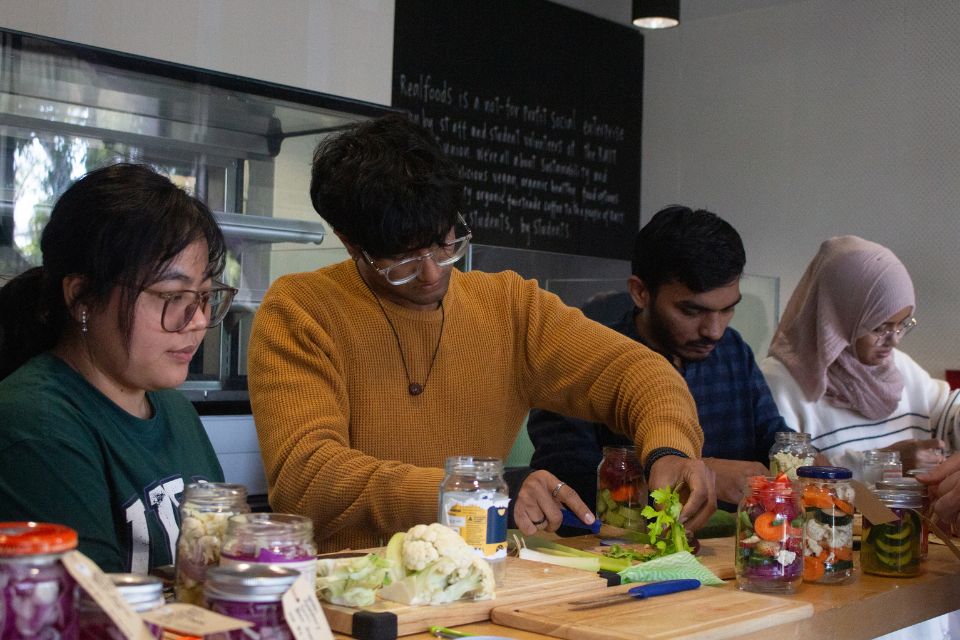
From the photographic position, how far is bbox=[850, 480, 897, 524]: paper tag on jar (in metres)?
1.67

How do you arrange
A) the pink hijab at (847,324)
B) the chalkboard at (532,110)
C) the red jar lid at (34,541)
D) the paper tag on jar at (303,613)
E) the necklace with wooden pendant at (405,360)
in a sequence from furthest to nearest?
the chalkboard at (532,110) → the pink hijab at (847,324) → the necklace with wooden pendant at (405,360) → the paper tag on jar at (303,613) → the red jar lid at (34,541)

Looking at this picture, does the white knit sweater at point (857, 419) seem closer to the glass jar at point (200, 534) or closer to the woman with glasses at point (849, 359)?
the woman with glasses at point (849, 359)

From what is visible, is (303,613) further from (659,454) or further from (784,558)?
(659,454)

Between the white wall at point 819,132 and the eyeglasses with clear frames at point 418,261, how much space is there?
308 centimetres

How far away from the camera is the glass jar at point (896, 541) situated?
1691 millimetres

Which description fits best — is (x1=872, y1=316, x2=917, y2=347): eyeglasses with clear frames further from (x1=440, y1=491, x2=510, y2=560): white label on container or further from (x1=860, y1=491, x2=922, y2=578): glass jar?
(x1=440, y1=491, x2=510, y2=560): white label on container

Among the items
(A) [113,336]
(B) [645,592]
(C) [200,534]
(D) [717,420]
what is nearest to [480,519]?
(B) [645,592]

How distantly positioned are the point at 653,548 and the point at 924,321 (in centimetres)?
303

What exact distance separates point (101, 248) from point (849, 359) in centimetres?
210

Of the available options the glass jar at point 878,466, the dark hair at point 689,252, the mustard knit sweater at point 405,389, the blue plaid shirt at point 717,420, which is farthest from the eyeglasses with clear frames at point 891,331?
the mustard knit sweater at point 405,389

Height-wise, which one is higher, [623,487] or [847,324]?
[847,324]

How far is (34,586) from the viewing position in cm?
86

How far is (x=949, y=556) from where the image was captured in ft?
6.26

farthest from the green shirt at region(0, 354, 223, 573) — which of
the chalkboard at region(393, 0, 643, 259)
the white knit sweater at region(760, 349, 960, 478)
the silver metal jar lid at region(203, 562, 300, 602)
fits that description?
the chalkboard at region(393, 0, 643, 259)
